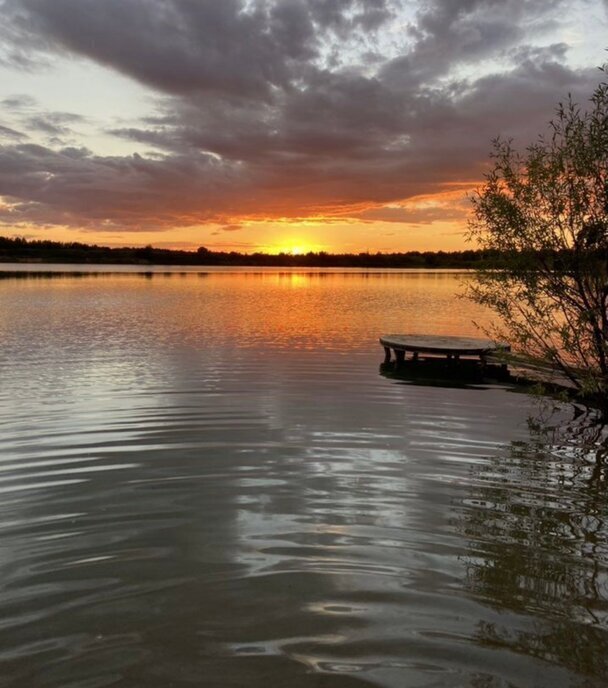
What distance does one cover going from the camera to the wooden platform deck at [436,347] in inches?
957

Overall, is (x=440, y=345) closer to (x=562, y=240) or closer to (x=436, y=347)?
(x=436, y=347)

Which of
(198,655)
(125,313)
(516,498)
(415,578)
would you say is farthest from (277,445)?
(125,313)

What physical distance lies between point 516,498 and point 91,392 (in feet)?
44.0

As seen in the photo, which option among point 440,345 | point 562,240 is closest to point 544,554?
point 562,240

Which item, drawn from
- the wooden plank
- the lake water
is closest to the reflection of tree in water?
the lake water

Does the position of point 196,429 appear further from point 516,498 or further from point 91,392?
point 516,498

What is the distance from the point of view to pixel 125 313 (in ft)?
150

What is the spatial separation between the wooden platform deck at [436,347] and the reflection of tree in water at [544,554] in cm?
1129

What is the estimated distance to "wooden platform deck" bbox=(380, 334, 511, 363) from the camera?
24297mm

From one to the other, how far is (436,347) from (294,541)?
707 inches

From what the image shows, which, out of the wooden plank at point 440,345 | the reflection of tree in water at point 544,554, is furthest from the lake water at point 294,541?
the wooden plank at point 440,345

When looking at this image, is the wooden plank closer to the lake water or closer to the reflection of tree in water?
the lake water

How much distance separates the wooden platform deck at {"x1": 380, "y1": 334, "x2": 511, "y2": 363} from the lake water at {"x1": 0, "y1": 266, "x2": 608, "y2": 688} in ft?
19.1

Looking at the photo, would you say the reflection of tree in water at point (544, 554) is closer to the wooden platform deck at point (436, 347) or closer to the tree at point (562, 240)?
the tree at point (562, 240)
